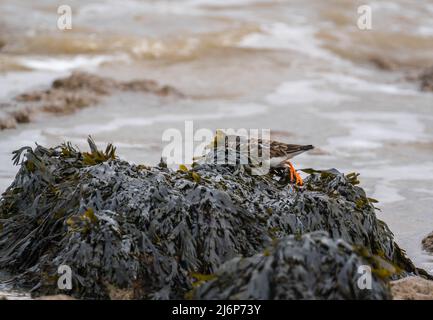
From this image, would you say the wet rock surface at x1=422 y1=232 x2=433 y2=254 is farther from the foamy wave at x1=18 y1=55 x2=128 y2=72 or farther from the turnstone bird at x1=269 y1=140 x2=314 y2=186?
the foamy wave at x1=18 y1=55 x2=128 y2=72

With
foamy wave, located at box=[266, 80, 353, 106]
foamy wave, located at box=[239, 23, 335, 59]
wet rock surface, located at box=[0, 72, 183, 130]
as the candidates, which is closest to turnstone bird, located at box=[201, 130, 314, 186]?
wet rock surface, located at box=[0, 72, 183, 130]

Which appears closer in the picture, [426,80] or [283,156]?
[283,156]

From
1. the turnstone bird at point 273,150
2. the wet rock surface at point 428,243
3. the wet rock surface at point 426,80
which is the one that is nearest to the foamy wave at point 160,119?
the wet rock surface at point 426,80

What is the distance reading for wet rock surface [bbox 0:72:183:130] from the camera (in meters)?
8.07

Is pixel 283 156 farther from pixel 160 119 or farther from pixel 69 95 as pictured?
pixel 69 95

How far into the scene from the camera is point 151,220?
151 inches

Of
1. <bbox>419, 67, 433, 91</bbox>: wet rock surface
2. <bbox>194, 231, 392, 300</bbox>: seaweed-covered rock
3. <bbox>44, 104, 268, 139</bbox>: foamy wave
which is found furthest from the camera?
<bbox>419, 67, 433, 91</bbox>: wet rock surface

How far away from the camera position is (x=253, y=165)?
4.53 metres

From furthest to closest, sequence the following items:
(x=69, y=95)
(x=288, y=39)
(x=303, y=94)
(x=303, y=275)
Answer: (x=288, y=39), (x=303, y=94), (x=69, y=95), (x=303, y=275)

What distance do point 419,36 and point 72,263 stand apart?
1207 cm

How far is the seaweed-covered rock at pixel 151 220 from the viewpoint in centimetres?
361

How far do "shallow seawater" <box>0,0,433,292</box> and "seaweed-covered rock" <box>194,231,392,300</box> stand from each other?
1585 mm

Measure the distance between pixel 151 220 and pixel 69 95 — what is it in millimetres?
5422

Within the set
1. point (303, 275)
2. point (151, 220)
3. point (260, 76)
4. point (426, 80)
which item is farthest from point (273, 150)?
point (426, 80)
